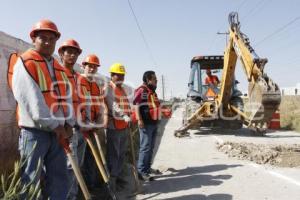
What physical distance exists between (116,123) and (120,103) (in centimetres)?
35

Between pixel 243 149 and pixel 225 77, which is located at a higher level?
pixel 225 77

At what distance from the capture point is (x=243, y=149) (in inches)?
370

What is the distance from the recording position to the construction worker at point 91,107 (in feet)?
15.9

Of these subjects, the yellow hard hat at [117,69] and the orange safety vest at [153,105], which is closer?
the yellow hard hat at [117,69]

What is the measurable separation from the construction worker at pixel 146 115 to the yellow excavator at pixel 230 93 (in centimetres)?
372

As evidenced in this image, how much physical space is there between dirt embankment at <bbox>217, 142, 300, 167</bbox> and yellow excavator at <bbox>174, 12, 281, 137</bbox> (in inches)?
39.0

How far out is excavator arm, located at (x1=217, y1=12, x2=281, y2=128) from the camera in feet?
30.4

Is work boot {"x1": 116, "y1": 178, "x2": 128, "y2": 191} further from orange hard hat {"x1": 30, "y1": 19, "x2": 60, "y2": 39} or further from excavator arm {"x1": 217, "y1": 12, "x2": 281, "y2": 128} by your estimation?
excavator arm {"x1": 217, "y1": 12, "x2": 281, "y2": 128}

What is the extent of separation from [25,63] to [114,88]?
105 inches

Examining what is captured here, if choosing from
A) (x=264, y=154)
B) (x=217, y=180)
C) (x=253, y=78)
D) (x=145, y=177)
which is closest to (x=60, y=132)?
(x=145, y=177)

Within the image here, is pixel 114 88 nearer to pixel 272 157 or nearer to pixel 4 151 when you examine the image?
pixel 4 151

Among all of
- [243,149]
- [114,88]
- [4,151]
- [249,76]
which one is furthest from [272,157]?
[4,151]

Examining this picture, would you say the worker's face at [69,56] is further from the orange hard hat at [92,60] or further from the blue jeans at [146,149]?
the blue jeans at [146,149]

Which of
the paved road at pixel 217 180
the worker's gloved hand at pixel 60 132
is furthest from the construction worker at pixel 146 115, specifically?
the worker's gloved hand at pixel 60 132
